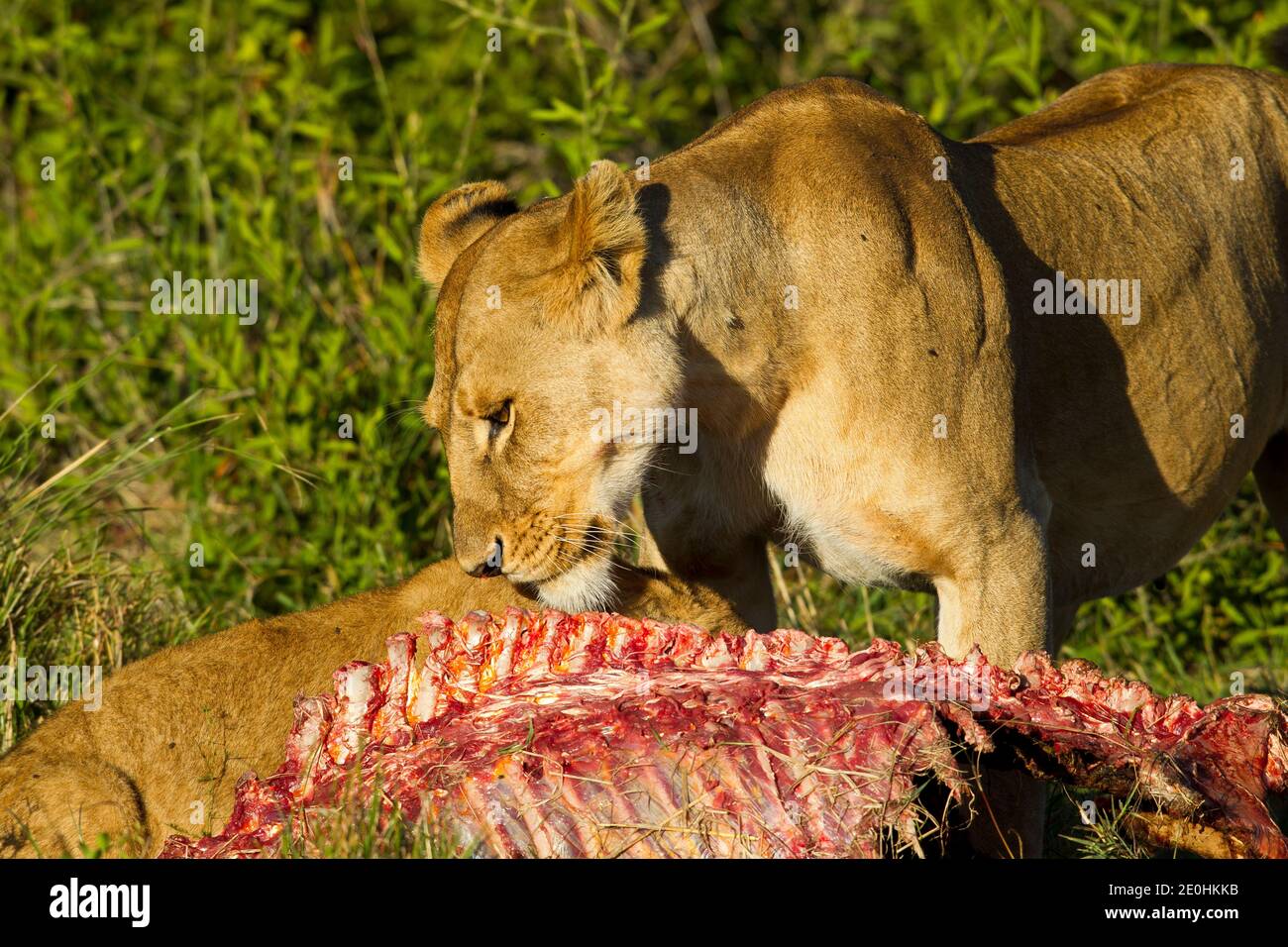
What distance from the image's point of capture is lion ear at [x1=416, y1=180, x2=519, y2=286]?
4.42 metres

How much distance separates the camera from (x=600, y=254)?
11.9ft

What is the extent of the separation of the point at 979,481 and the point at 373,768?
4.83 feet

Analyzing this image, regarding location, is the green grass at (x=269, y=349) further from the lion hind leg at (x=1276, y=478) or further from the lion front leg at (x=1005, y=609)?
the lion front leg at (x=1005, y=609)

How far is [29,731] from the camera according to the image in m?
4.44

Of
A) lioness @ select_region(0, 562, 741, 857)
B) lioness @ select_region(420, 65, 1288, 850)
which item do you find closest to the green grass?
lioness @ select_region(0, 562, 741, 857)

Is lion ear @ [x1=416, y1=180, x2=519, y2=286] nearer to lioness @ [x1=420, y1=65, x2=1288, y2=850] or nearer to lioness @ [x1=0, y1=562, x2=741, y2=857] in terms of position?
lioness @ [x1=420, y1=65, x2=1288, y2=850]

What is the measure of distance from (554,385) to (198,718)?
1.28 metres

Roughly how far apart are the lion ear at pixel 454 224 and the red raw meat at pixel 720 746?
1.27 meters

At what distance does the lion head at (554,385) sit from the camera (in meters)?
3.65

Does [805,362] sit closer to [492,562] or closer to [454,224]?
[492,562]

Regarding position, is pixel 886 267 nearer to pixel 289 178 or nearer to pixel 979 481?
pixel 979 481

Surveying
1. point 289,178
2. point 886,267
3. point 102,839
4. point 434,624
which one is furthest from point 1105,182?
point 289,178

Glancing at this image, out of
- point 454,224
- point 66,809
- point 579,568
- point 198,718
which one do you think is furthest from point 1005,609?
point 66,809

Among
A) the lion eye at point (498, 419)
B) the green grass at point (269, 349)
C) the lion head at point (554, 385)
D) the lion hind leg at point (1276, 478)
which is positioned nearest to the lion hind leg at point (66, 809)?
the green grass at point (269, 349)
